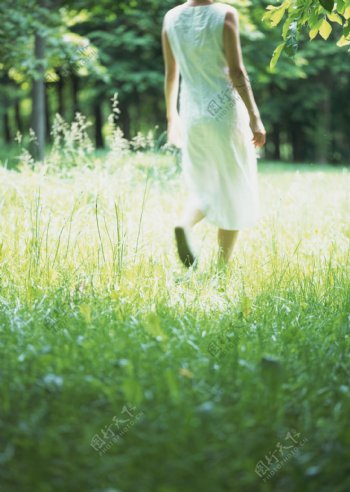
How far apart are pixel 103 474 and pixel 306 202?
4947mm

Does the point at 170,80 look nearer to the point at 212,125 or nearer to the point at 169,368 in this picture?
the point at 212,125

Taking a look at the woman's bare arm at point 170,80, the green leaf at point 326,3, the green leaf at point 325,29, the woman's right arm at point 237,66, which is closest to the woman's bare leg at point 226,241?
the woman's right arm at point 237,66

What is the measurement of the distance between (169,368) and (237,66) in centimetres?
228

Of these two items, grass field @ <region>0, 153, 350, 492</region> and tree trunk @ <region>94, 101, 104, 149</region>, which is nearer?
grass field @ <region>0, 153, 350, 492</region>

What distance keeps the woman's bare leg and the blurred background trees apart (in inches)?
41.9

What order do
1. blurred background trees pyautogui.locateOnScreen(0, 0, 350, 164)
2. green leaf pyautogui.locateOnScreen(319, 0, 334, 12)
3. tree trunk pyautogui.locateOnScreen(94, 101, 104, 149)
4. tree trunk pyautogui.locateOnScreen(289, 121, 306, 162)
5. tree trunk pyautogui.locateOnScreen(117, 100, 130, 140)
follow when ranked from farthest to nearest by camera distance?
tree trunk pyautogui.locateOnScreen(289, 121, 306, 162) < tree trunk pyautogui.locateOnScreen(94, 101, 104, 149) < tree trunk pyautogui.locateOnScreen(117, 100, 130, 140) < blurred background trees pyautogui.locateOnScreen(0, 0, 350, 164) < green leaf pyautogui.locateOnScreen(319, 0, 334, 12)

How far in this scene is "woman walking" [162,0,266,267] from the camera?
13.6ft

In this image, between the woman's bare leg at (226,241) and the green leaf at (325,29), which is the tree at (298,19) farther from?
the woman's bare leg at (226,241)

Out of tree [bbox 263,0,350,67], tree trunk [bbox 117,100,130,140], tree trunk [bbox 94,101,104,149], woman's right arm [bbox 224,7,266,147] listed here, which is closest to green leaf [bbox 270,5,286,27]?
tree [bbox 263,0,350,67]

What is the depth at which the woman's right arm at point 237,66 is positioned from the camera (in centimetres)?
410

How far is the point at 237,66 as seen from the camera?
414 cm

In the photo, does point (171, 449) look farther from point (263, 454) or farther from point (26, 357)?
point (26, 357)

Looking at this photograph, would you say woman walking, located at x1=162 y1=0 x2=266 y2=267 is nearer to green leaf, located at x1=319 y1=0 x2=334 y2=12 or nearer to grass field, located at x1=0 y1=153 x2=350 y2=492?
grass field, located at x1=0 y1=153 x2=350 y2=492

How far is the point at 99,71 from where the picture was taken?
10438 millimetres
